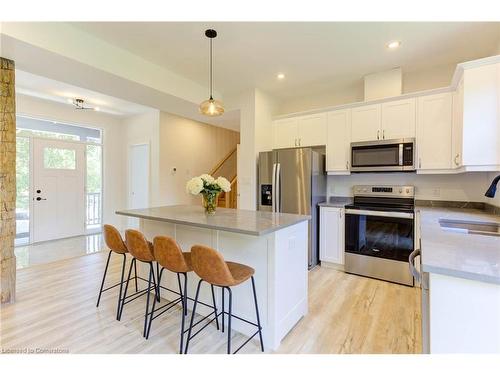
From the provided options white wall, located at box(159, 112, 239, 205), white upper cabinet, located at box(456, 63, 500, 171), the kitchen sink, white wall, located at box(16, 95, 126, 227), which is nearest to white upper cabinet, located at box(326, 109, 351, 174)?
white upper cabinet, located at box(456, 63, 500, 171)

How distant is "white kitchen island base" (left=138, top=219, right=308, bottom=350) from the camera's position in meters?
1.86

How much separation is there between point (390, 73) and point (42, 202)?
253 inches

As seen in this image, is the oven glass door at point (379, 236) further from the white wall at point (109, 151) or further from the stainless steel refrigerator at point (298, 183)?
the white wall at point (109, 151)

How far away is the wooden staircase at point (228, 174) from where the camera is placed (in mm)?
5546

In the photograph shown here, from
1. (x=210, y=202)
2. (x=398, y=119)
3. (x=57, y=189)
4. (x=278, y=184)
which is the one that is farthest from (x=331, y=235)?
(x=57, y=189)

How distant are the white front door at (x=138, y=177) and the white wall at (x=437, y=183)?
4065mm

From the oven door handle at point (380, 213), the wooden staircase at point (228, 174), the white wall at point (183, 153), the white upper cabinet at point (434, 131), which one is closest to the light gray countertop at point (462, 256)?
the oven door handle at point (380, 213)

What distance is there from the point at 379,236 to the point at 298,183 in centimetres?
123

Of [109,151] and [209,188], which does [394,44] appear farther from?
[109,151]

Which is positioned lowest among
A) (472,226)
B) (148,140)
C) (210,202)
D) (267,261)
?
(267,261)

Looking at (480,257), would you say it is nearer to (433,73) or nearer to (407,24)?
(407,24)

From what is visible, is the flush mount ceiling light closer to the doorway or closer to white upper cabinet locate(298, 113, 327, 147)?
the doorway

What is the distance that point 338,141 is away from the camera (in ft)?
12.0

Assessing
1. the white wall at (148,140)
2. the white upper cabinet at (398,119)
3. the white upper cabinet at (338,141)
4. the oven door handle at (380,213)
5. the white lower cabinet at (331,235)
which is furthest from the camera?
the white wall at (148,140)
